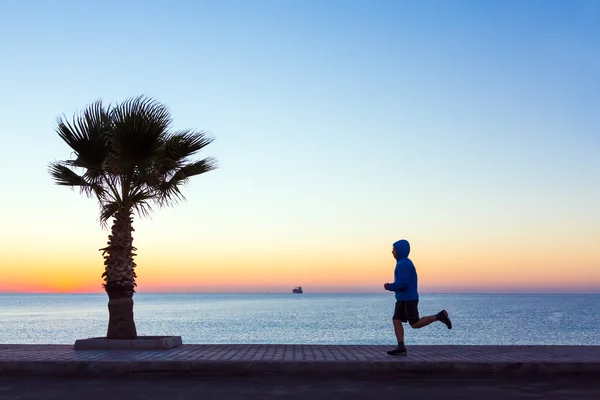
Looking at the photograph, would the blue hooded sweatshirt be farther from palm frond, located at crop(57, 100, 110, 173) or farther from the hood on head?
palm frond, located at crop(57, 100, 110, 173)

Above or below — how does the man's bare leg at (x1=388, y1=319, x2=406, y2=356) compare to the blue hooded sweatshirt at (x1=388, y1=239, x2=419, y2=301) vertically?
below

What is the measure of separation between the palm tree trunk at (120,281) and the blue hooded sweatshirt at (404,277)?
6.18 meters

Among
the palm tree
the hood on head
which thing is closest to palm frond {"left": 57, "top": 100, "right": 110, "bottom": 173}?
the palm tree

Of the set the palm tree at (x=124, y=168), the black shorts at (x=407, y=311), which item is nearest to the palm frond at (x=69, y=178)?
the palm tree at (x=124, y=168)
